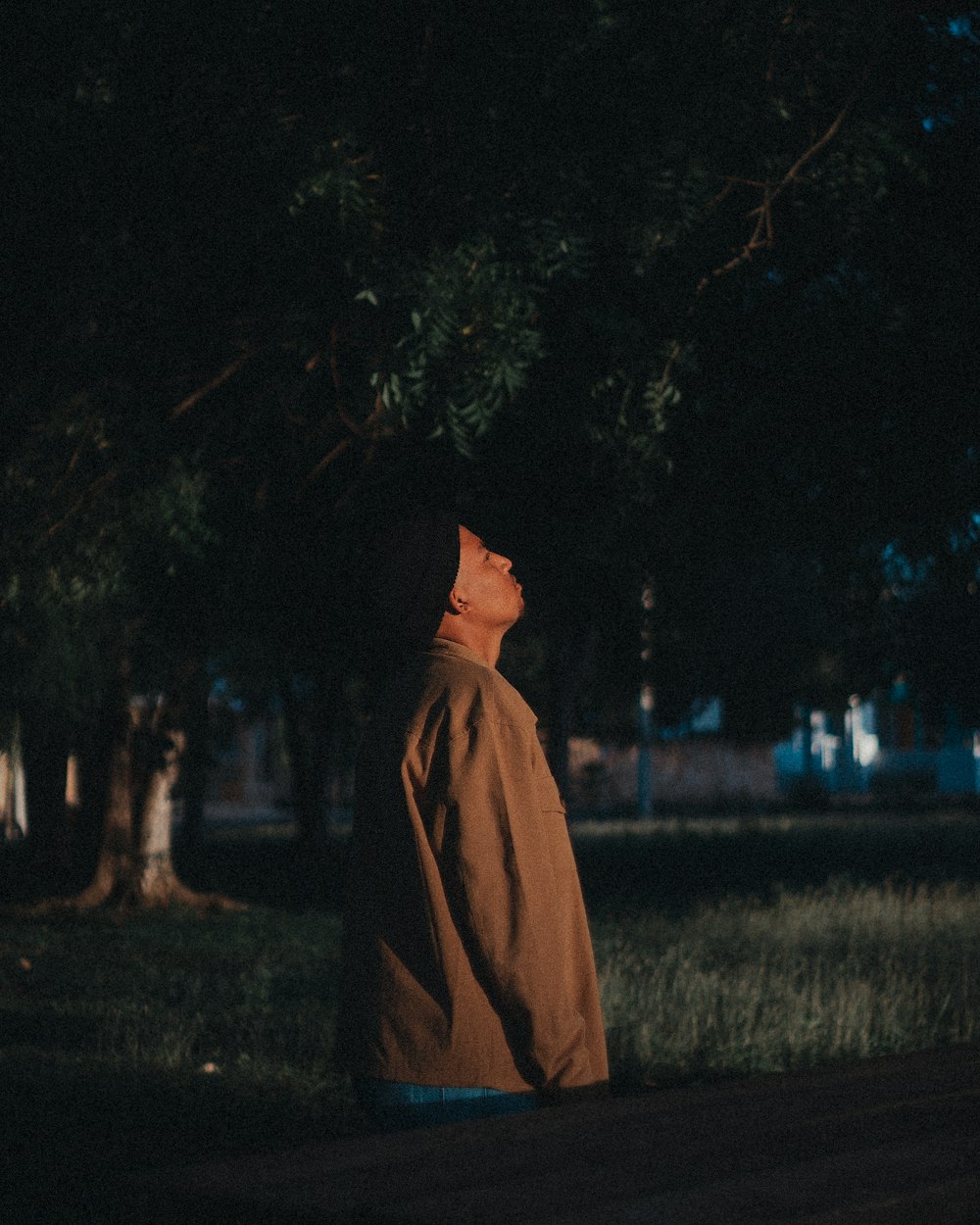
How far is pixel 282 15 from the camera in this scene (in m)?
8.31

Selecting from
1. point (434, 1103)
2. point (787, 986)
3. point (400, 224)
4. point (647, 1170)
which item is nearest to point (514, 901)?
point (434, 1103)

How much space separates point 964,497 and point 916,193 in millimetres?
2075

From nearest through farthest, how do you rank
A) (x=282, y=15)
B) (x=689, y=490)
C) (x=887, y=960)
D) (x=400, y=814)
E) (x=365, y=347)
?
1. (x=400, y=814)
2. (x=282, y=15)
3. (x=365, y=347)
4. (x=887, y=960)
5. (x=689, y=490)

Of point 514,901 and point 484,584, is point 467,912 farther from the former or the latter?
point 484,584

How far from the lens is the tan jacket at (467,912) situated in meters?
2.82

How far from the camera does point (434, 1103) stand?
2854mm

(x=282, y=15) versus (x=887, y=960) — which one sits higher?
(x=282, y=15)

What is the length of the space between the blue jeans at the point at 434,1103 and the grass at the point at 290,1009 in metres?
1.23

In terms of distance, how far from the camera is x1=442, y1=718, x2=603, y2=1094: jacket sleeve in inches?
111

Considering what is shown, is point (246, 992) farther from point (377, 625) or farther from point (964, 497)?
point (377, 625)

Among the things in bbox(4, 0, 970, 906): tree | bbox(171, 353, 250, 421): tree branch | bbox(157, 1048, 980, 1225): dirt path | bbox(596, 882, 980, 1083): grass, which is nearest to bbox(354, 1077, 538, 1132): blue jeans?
bbox(157, 1048, 980, 1225): dirt path

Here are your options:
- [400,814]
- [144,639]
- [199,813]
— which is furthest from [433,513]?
[199,813]

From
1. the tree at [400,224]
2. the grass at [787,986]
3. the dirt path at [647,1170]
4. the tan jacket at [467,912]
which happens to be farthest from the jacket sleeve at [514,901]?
the tree at [400,224]

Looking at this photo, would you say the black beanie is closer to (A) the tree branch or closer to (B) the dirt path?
(B) the dirt path
